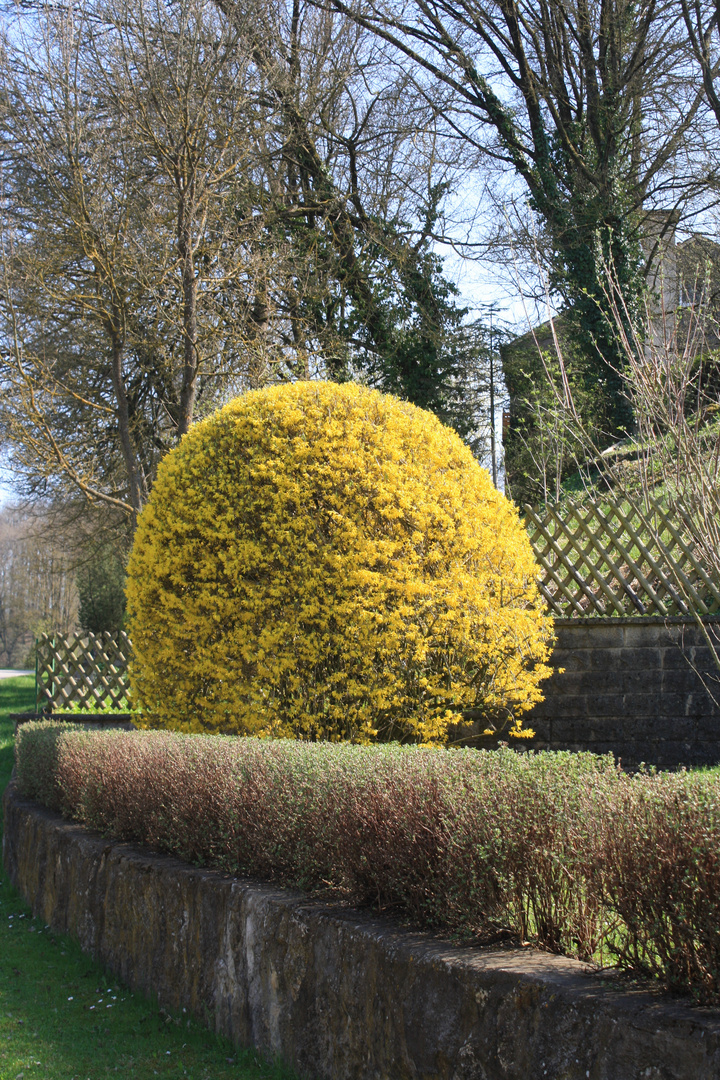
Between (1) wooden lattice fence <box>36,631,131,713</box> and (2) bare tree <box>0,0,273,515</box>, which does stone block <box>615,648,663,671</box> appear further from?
(1) wooden lattice fence <box>36,631,131,713</box>

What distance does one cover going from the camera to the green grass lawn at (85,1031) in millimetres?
3352

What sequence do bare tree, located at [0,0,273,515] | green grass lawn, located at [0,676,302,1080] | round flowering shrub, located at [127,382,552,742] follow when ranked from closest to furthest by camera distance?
green grass lawn, located at [0,676,302,1080]
round flowering shrub, located at [127,382,552,742]
bare tree, located at [0,0,273,515]

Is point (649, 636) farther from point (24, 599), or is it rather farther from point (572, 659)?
point (24, 599)

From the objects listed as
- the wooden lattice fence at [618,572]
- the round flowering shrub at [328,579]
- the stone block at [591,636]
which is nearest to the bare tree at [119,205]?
the round flowering shrub at [328,579]

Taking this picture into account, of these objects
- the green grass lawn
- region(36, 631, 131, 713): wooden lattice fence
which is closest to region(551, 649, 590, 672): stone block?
the green grass lawn

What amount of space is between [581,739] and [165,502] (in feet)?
13.1

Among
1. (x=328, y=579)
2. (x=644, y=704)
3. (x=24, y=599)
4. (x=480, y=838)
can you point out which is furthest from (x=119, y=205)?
(x=24, y=599)

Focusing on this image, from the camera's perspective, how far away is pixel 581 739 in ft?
25.1

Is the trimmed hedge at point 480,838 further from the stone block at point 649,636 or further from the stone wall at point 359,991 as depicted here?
the stone block at point 649,636

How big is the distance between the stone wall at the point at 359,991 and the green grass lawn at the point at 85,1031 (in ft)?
0.30

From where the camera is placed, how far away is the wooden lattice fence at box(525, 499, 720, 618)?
7914 mm

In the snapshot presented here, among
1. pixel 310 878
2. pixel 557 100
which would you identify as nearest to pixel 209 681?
pixel 310 878

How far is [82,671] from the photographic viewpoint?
12273 millimetres

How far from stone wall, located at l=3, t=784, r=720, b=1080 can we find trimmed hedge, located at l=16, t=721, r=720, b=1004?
0.38 ft
